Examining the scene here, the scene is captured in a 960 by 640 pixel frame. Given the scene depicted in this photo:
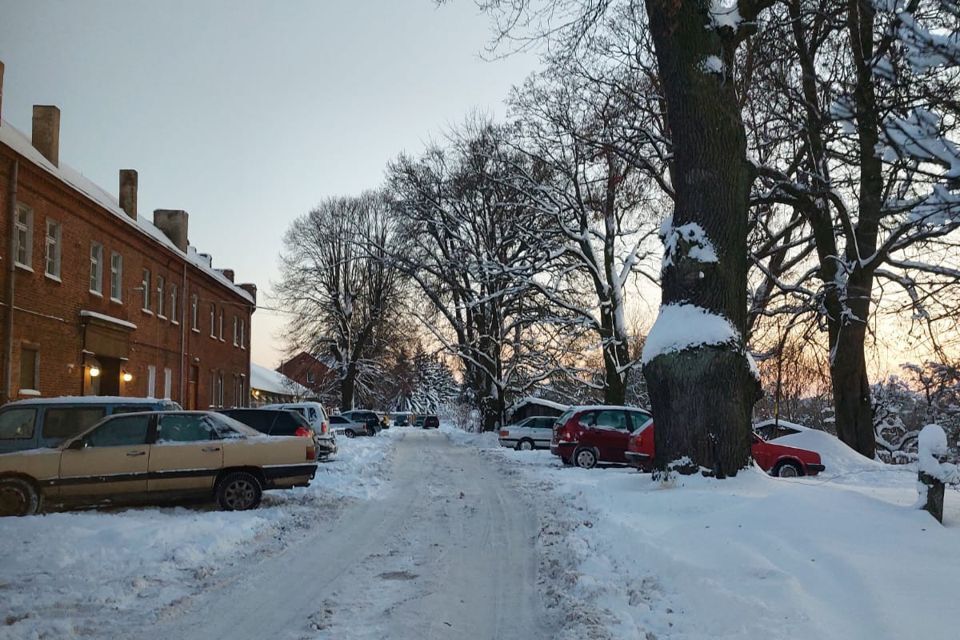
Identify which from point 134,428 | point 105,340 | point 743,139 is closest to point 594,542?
point 743,139

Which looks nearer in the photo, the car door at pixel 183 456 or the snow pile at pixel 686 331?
the snow pile at pixel 686 331

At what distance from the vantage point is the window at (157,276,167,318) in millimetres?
30578

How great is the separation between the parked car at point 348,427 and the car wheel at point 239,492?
113 ft

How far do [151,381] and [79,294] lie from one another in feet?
23.4

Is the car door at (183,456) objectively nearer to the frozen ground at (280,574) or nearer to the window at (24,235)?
the frozen ground at (280,574)

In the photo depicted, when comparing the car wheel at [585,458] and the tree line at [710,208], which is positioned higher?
the tree line at [710,208]

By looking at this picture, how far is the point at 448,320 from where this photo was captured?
1703 inches

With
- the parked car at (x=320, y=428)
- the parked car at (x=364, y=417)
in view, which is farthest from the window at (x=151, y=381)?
the parked car at (x=364, y=417)

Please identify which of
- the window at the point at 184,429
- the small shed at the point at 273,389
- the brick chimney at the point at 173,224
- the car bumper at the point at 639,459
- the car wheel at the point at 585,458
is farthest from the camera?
the small shed at the point at 273,389

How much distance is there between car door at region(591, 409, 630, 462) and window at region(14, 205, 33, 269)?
15.3 meters

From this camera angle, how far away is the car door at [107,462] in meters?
12.2

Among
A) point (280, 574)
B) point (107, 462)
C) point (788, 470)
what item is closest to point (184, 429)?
point (107, 462)

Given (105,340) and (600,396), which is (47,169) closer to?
(105,340)

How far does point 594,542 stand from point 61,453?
819 centimetres
